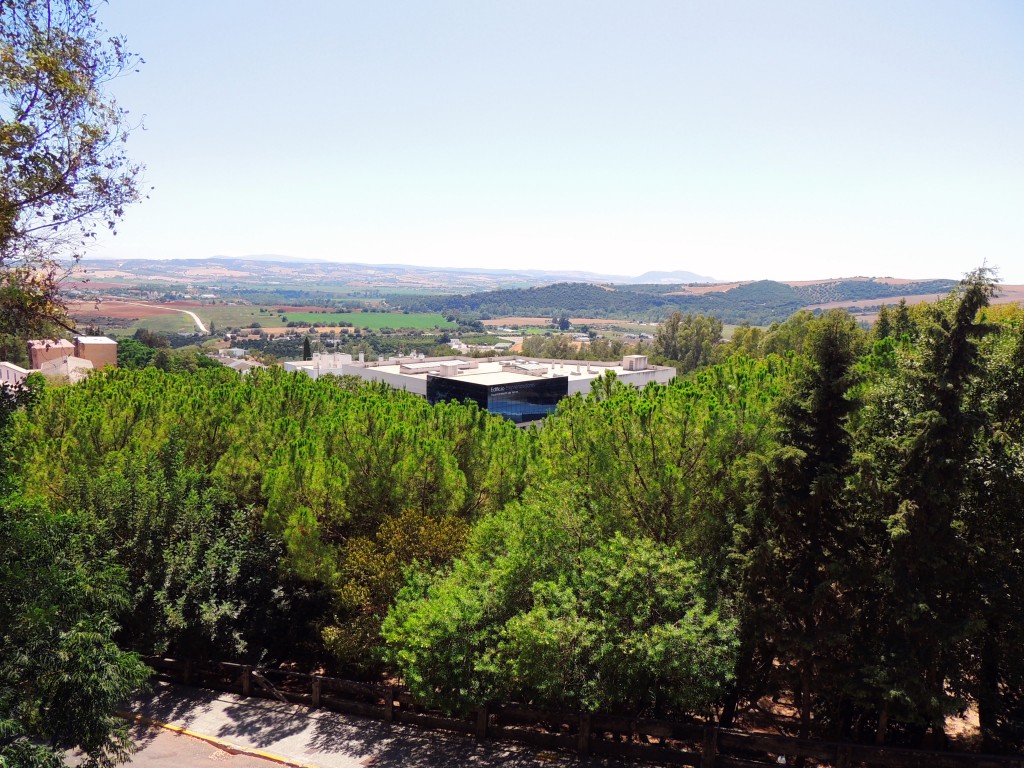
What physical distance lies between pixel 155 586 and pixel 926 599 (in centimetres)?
1609

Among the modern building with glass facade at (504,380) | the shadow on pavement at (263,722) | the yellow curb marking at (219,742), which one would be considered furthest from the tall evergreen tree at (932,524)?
the modern building with glass facade at (504,380)

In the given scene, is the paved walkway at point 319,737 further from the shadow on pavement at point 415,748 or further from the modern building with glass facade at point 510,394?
the modern building with glass facade at point 510,394

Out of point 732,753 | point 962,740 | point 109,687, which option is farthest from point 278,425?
point 962,740

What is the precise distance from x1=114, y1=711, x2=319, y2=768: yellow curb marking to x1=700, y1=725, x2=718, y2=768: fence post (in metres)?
7.51

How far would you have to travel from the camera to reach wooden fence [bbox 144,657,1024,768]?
12.3 metres

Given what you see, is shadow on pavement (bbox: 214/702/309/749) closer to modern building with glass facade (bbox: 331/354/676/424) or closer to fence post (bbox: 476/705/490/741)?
fence post (bbox: 476/705/490/741)

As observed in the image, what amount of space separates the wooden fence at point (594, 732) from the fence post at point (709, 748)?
18mm

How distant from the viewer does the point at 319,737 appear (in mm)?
14953

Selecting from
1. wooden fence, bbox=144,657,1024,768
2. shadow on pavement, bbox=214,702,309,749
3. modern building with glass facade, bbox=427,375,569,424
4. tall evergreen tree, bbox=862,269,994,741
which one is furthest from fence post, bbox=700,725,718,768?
modern building with glass facade, bbox=427,375,569,424

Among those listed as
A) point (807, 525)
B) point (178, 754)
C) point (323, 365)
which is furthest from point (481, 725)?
point (323, 365)

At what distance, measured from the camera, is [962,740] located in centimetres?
1431

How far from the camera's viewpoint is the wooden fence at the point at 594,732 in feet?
40.4

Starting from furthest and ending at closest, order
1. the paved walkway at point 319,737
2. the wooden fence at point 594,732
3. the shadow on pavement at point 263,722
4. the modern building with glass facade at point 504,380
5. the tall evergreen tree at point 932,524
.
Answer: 1. the modern building with glass facade at point 504,380
2. the shadow on pavement at point 263,722
3. the paved walkway at point 319,737
4. the wooden fence at point 594,732
5. the tall evergreen tree at point 932,524

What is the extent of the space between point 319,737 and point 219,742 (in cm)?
206
